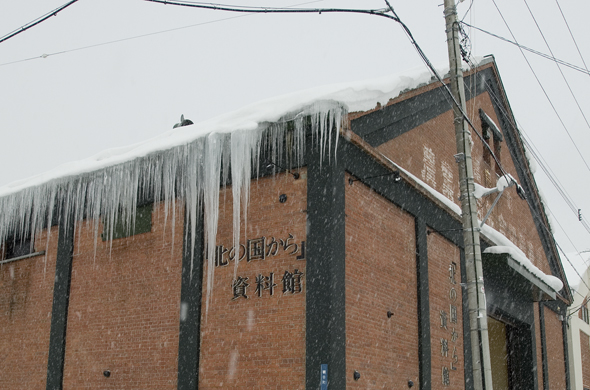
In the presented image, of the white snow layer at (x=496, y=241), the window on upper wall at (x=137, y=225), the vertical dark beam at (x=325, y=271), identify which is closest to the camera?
the vertical dark beam at (x=325, y=271)

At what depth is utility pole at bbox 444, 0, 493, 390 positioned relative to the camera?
787 centimetres

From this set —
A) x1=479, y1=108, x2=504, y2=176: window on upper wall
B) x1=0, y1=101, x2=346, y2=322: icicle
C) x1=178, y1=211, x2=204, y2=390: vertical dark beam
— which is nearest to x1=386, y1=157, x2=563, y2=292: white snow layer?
x1=0, y1=101, x2=346, y2=322: icicle

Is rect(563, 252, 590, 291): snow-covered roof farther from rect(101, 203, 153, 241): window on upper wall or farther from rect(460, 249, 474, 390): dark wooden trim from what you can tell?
rect(101, 203, 153, 241): window on upper wall

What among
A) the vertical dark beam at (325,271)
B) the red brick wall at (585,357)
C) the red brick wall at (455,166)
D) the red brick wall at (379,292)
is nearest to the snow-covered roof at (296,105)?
the vertical dark beam at (325,271)

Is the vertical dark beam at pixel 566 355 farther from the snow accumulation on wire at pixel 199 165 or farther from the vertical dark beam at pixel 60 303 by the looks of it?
the vertical dark beam at pixel 60 303

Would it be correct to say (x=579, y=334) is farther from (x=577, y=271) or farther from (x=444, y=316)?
(x=444, y=316)

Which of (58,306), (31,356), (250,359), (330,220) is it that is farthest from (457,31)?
(31,356)

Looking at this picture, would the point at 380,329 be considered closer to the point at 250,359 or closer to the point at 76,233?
the point at 250,359

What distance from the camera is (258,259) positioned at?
8391mm

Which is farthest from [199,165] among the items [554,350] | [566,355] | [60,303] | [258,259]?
[566,355]

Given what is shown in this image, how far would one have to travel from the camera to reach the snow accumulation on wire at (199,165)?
809 cm

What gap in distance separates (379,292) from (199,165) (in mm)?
3200

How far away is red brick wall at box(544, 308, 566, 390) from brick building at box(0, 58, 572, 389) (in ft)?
17.7

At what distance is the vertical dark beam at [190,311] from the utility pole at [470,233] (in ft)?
12.2
